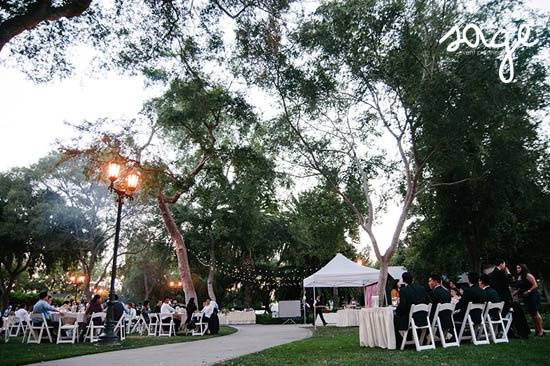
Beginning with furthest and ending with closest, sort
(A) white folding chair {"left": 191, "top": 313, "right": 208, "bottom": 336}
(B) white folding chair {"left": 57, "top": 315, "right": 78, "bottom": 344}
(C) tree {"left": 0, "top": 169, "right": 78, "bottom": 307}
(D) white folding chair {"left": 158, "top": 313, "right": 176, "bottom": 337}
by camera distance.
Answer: (C) tree {"left": 0, "top": 169, "right": 78, "bottom": 307}
(A) white folding chair {"left": 191, "top": 313, "right": 208, "bottom": 336}
(D) white folding chair {"left": 158, "top": 313, "right": 176, "bottom": 337}
(B) white folding chair {"left": 57, "top": 315, "right": 78, "bottom": 344}

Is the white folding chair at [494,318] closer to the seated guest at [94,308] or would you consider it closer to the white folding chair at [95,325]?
the white folding chair at [95,325]

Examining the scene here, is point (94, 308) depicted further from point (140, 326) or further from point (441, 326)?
point (441, 326)

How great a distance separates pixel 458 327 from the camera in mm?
9500

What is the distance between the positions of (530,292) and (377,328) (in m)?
3.89

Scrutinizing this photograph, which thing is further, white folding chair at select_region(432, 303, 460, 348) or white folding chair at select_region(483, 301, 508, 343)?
white folding chair at select_region(483, 301, 508, 343)

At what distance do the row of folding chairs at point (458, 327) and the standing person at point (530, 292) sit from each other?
0.67m

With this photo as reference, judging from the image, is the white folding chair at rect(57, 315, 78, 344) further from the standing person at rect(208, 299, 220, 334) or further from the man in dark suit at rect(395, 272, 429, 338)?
the man in dark suit at rect(395, 272, 429, 338)

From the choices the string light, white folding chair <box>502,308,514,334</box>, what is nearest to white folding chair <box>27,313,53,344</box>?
white folding chair <box>502,308,514,334</box>

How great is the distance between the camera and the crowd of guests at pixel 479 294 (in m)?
8.42

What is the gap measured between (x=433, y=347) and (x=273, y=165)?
34.2ft

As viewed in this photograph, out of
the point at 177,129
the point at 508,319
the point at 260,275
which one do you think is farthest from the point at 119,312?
the point at 260,275

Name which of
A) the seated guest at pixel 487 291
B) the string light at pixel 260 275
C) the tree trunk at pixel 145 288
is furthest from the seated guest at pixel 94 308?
the tree trunk at pixel 145 288

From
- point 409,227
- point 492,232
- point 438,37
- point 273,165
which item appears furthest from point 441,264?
point 438,37

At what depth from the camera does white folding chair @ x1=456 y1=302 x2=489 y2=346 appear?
29.4 feet
